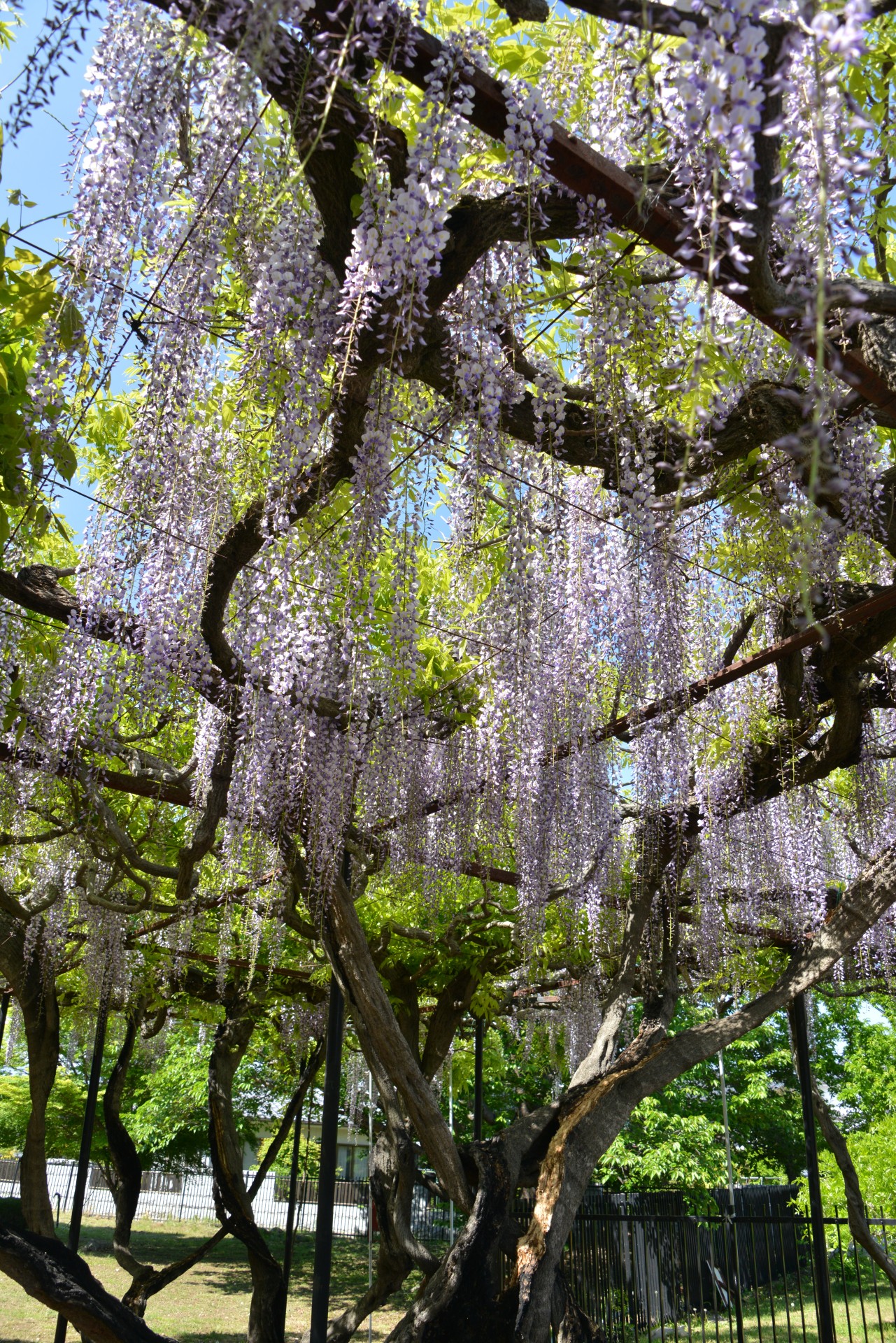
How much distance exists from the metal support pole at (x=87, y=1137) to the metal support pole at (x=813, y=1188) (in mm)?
3901

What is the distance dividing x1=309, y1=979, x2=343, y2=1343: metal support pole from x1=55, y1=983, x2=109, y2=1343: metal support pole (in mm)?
2028

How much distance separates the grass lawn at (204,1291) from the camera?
24.2 ft

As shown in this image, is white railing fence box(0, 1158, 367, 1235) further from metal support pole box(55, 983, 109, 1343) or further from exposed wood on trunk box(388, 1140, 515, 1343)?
exposed wood on trunk box(388, 1140, 515, 1343)

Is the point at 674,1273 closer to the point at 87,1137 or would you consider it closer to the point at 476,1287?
the point at 476,1287

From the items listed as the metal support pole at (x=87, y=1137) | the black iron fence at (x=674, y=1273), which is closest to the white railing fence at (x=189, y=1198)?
the black iron fence at (x=674, y=1273)

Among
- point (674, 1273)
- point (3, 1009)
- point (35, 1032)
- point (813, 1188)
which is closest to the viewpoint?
point (813, 1188)

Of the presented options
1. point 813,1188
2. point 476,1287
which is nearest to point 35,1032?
point 476,1287

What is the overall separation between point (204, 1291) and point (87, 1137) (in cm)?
481

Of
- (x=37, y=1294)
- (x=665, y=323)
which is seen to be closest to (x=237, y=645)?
(x=665, y=323)

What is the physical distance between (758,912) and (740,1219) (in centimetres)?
190

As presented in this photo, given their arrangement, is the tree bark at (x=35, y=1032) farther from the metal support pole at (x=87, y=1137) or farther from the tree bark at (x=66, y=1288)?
the tree bark at (x=66, y=1288)

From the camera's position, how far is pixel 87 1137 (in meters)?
6.14

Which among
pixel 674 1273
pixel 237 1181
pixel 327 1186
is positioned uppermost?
pixel 327 1186

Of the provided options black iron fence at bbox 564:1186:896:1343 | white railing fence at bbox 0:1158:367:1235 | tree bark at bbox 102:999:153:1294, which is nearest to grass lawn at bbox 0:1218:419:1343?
tree bark at bbox 102:999:153:1294
